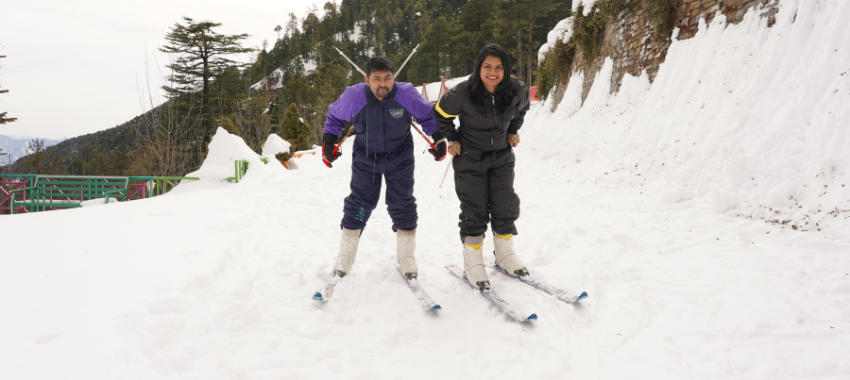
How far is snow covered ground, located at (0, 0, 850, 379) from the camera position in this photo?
1.84 m

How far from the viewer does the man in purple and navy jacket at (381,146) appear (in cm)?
298

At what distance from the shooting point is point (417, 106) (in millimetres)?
3031

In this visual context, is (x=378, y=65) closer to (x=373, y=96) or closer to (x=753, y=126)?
(x=373, y=96)

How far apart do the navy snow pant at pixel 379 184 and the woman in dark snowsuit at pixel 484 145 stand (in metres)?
0.41

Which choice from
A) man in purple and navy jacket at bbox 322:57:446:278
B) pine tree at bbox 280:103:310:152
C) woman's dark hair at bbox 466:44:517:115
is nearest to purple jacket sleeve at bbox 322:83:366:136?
man in purple and navy jacket at bbox 322:57:446:278

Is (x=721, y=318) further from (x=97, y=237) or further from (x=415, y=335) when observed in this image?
(x=97, y=237)

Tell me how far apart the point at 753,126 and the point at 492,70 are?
A: 12.0ft

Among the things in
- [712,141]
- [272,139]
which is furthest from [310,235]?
[272,139]

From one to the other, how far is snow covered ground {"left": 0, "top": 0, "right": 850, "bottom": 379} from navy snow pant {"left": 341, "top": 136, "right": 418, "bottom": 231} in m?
0.52

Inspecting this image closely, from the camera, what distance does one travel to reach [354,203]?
3137 mm

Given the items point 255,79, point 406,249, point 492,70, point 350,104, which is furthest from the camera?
point 255,79

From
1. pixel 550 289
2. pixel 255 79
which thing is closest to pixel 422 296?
pixel 550 289

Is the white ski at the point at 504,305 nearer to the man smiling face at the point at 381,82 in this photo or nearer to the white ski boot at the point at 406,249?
the white ski boot at the point at 406,249

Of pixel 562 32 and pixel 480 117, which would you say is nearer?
pixel 480 117
